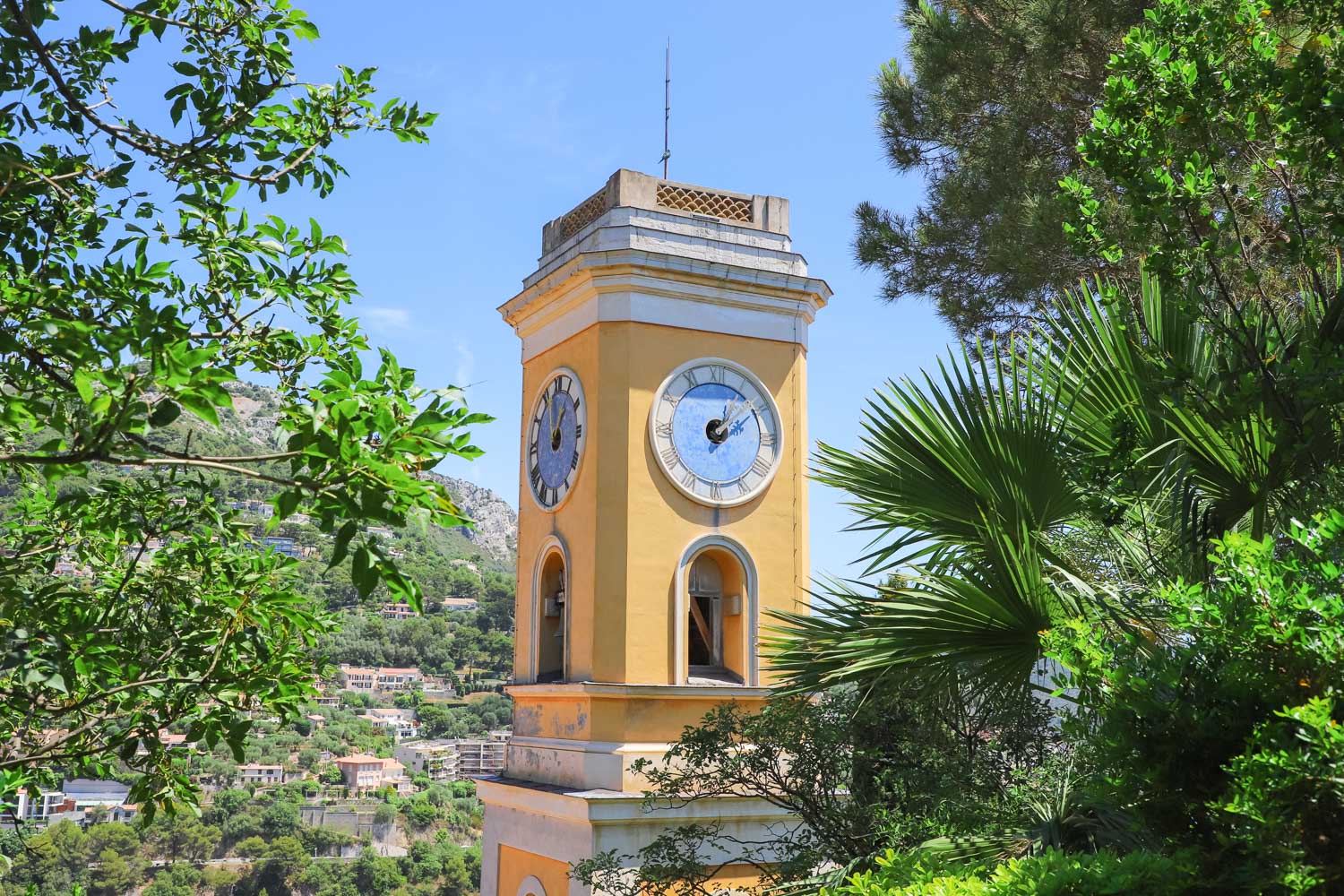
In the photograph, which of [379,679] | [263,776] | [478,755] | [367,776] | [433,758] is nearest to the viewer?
[367,776]

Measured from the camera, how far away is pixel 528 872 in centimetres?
1478

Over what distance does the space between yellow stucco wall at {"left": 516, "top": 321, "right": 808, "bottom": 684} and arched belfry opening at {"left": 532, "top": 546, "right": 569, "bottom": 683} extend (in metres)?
0.54

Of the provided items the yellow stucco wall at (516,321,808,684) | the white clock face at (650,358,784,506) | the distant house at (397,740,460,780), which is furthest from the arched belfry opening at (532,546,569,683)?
the distant house at (397,740,460,780)

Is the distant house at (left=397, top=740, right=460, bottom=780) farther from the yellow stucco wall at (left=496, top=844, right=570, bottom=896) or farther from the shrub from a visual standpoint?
the shrub

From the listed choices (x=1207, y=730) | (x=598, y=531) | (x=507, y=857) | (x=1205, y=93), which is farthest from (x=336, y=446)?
(x=507, y=857)

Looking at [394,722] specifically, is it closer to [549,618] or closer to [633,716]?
[549,618]

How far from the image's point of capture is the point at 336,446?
11.0 ft

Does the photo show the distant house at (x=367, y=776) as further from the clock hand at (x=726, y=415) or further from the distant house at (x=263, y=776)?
the clock hand at (x=726, y=415)

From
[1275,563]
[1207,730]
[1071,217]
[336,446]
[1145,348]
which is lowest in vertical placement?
[1207,730]

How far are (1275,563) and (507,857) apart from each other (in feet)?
43.0

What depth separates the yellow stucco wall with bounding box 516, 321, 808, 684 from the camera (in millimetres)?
14102

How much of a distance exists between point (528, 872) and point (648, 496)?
4.60 m

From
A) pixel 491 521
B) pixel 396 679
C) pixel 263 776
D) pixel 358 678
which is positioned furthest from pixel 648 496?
pixel 491 521

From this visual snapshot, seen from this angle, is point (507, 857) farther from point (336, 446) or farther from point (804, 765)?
point (336, 446)
